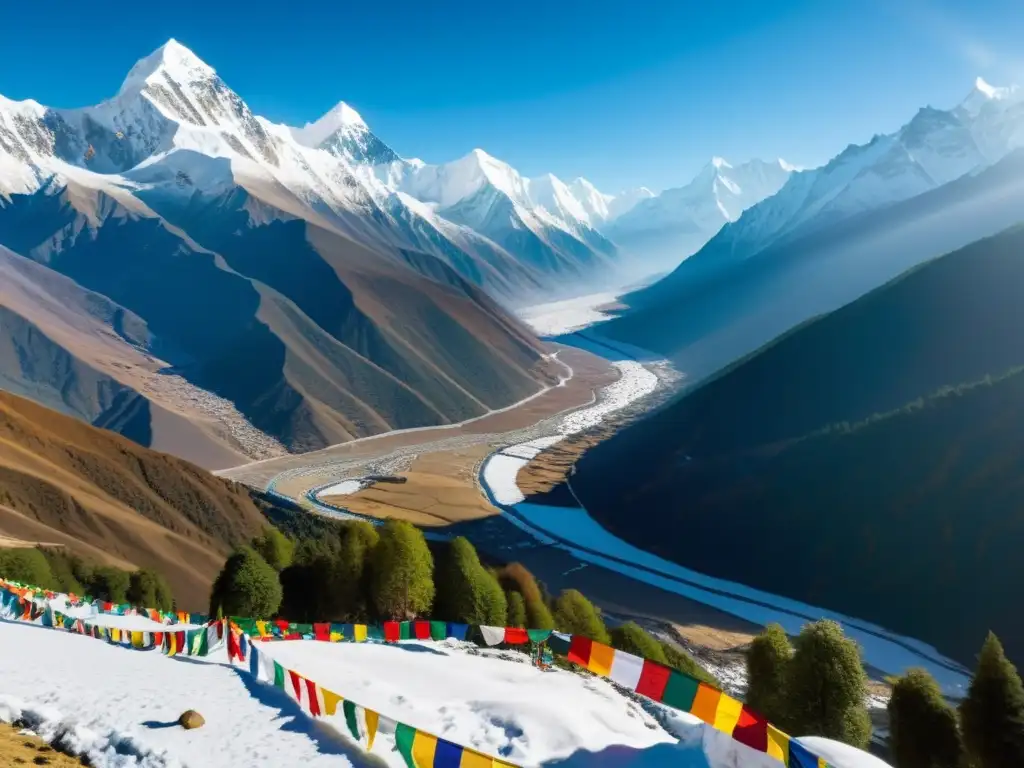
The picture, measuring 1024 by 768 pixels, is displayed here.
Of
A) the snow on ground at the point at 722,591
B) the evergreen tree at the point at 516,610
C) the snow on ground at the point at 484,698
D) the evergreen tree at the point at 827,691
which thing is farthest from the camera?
the snow on ground at the point at 722,591

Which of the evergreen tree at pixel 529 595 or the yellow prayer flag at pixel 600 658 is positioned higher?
the yellow prayer flag at pixel 600 658

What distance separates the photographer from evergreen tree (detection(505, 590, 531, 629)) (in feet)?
136

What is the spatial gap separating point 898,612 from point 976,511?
11.7 meters

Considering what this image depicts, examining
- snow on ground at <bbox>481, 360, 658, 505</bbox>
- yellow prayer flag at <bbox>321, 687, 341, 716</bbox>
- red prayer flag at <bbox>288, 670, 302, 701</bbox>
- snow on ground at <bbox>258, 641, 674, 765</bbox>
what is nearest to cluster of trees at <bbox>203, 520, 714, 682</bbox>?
snow on ground at <bbox>258, 641, 674, 765</bbox>

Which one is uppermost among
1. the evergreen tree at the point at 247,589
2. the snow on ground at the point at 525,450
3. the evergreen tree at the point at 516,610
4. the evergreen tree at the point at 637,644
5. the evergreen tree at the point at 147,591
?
the snow on ground at the point at 525,450

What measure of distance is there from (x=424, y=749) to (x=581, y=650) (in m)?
5.05

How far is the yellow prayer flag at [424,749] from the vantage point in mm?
13820

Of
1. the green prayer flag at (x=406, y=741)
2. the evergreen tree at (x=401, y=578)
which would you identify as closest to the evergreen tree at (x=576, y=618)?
the evergreen tree at (x=401, y=578)

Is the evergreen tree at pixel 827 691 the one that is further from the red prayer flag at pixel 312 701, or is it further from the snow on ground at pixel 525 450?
the snow on ground at pixel 525 450

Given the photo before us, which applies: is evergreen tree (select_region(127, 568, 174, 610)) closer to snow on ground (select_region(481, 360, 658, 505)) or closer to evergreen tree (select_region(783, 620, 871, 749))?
evergreen tree (select_region(783, 620, 871, 749))

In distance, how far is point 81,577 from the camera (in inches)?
1763

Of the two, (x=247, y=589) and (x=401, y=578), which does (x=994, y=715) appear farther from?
(x=247, y=589)

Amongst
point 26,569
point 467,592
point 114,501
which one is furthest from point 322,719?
point 114,501

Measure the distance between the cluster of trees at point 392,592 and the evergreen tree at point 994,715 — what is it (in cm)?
1430
